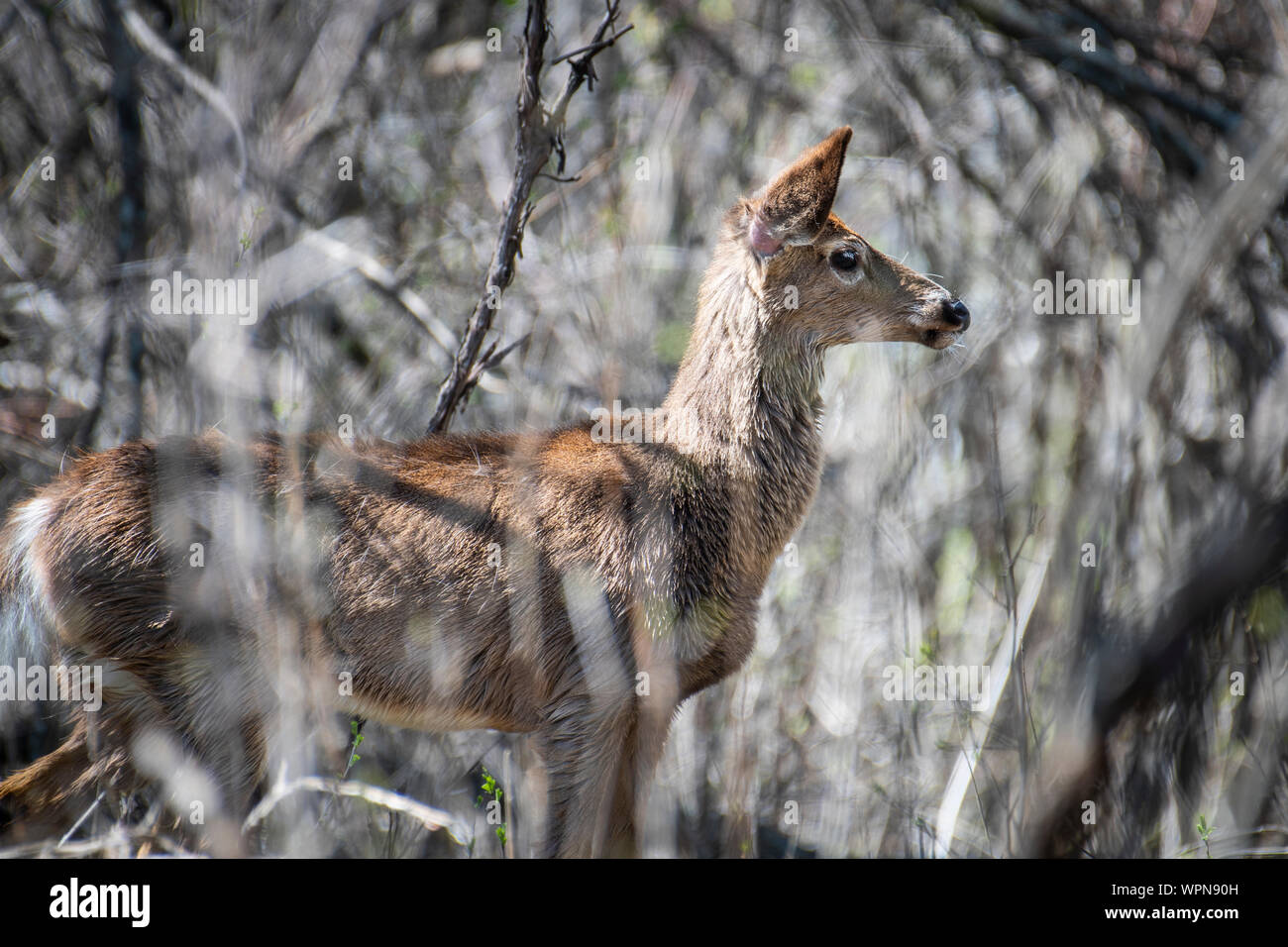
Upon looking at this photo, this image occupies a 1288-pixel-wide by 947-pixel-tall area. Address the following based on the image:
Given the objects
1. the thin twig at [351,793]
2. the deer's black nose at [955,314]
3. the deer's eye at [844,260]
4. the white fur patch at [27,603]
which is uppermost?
the deer's eye at [844,260]

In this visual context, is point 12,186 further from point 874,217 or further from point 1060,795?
point 1060,795

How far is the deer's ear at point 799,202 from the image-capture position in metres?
5.67

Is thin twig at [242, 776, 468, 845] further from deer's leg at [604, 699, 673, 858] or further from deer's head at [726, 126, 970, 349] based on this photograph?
deer's head at [726, 126, 970, 349]

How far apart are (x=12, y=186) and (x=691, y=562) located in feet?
21.8

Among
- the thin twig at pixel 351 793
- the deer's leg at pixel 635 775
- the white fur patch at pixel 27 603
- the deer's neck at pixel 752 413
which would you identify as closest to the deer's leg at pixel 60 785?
the white fur patch at pixel 27 603

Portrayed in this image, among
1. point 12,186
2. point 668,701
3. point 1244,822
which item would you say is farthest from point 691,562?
point 12,186

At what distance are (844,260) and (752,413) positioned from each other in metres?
1.00

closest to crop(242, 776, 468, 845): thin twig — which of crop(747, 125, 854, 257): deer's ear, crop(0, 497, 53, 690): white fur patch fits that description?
crop(0, 497, 53, 690): white fur patch

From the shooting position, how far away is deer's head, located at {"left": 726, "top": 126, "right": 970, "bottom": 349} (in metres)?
5.79

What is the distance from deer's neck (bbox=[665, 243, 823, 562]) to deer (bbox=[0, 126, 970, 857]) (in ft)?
0.04

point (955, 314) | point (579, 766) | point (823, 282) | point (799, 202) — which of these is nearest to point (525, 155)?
point (799, 202)

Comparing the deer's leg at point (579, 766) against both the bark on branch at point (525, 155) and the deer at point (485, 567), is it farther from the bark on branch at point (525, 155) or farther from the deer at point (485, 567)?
the bark on branch at point (525, 155)

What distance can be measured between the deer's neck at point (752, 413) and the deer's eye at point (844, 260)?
17.1 inches

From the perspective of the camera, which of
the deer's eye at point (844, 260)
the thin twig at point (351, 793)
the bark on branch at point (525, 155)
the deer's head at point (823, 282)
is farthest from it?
the deer's eye at point (844, 260)
